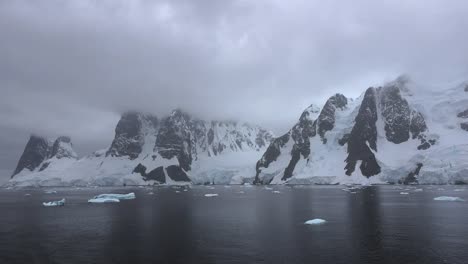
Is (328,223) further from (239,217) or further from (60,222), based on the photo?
(60,222)

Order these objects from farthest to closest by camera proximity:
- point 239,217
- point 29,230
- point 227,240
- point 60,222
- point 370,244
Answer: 1. point 239,217
2. point 60,222
3. point 29,230
4. point 227,240
5. point 370,244

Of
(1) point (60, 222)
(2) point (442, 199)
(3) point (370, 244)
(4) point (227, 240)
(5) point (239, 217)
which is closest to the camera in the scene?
(3) point (370, 244)

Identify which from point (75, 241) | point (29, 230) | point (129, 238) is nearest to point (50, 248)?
point (75, 241)

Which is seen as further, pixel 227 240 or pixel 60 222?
pixel 60 222

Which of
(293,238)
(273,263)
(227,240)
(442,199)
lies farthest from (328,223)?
(442,199)

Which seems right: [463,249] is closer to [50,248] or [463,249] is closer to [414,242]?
[414,242]

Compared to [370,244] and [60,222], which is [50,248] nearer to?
[60,222]

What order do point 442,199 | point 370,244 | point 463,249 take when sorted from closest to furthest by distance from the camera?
point 463,249, point 370,244, point 442,199

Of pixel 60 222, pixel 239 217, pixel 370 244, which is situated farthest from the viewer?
pixel 239 217

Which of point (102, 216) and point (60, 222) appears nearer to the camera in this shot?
point (60, 222)
